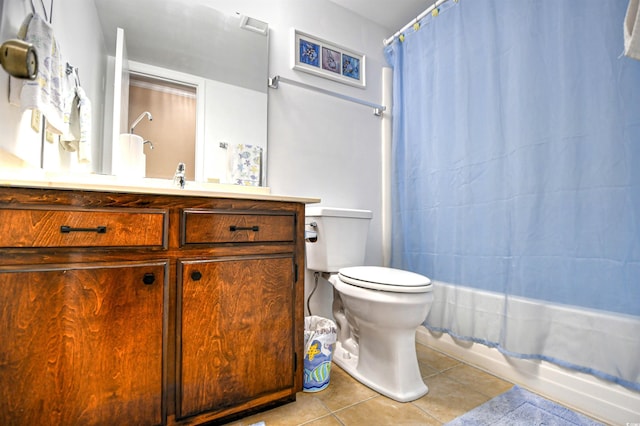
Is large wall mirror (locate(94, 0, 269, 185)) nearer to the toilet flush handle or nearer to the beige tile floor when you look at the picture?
the toilet flush handle

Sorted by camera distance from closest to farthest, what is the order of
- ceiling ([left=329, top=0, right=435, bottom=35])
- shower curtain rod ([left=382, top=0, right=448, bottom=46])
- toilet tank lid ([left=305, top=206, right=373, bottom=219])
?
toilet tank lid ([left=305, top=206, right=373, bottom=219]) < shower curtain rod ([left=382, top=0, right=448, bottom=46]) < ceiling ([left=329, top=0, right=435, bottom=35])

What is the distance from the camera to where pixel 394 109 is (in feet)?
7.16

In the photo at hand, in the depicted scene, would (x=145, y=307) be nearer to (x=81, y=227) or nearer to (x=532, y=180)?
(x=81, y=227)

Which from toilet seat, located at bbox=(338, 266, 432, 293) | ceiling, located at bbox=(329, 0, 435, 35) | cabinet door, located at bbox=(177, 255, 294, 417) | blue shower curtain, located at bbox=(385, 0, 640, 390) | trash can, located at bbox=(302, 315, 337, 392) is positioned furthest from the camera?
ceiling, located at bbox=(329, 0, 435, 35)

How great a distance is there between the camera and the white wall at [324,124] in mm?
1846

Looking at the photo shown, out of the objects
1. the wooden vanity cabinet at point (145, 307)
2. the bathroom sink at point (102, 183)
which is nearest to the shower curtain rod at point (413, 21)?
the bathroom sink at point (102, 183)

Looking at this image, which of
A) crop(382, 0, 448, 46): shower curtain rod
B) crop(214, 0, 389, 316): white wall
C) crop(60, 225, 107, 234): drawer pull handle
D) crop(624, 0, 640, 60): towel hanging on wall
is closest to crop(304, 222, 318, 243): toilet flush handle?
crop(214, 0, 389, 316): white wall

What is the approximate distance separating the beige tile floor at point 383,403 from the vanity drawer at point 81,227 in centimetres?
77

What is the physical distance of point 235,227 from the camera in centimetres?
109

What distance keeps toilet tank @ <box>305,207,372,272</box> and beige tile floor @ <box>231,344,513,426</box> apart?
562mm

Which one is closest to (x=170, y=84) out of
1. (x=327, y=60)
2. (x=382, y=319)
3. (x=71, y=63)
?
(x=71, y=63)

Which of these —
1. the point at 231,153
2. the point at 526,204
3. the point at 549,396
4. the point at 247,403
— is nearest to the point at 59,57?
the point at 231,153

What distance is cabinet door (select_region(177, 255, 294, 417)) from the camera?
1.00m

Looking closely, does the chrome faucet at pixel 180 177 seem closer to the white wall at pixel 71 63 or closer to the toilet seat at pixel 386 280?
the white wall at pixel 71 63
